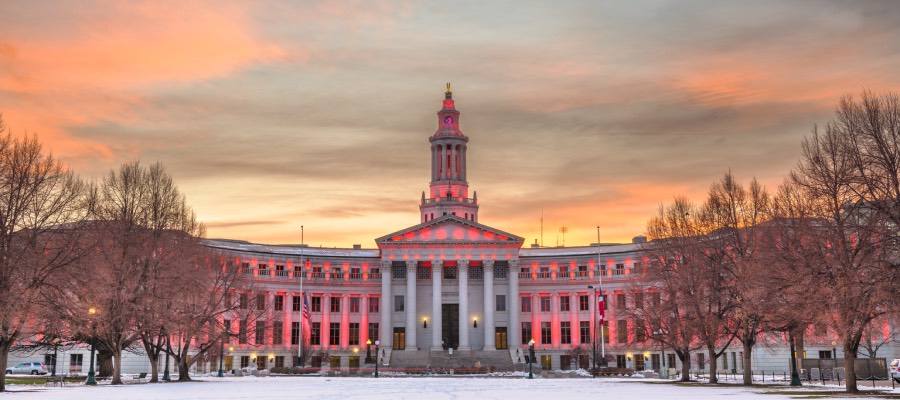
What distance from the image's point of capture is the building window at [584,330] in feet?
427

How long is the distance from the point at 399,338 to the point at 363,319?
6692mm

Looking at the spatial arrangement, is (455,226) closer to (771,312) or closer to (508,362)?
(508,362)

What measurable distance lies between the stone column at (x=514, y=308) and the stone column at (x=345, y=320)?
24.0 m

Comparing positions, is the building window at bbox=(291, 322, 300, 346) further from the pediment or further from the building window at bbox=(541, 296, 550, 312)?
the building window at bbox=(541, 296, 550, 312)

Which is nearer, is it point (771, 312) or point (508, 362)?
point (771, 312)

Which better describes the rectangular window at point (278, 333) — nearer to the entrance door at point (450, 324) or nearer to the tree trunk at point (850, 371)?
the entrance door at point (450, 324)

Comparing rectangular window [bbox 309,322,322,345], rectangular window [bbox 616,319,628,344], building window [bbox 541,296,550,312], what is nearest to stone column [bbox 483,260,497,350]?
building window [bbox 541,296,550,312]

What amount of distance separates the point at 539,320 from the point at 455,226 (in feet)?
65.3

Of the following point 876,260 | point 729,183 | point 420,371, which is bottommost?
point 420,371

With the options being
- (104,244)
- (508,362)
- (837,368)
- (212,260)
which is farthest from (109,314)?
(508,362)

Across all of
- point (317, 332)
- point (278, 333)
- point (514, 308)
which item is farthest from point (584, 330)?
point (278, 333)

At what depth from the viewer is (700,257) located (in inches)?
2672

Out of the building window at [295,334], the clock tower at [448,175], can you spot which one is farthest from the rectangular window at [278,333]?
the clock tower at [448,175]

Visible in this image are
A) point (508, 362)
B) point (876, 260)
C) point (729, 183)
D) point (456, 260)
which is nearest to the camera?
point (876, 260)
